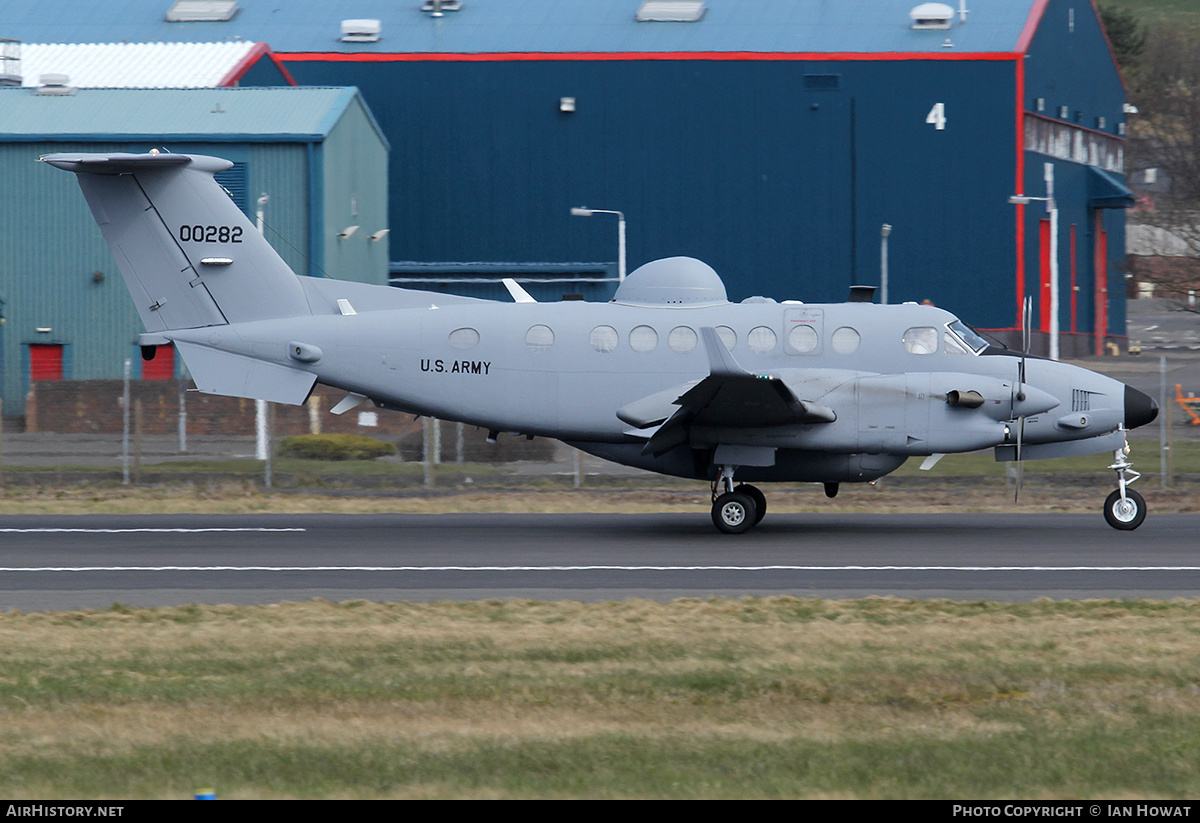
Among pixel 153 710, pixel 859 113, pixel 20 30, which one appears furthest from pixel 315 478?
pixel 20 30

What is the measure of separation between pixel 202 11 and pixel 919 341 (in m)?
36.1

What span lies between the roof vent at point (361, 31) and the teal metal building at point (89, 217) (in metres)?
9.62

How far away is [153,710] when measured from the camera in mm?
8305

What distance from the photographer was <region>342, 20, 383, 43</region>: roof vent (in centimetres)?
4359

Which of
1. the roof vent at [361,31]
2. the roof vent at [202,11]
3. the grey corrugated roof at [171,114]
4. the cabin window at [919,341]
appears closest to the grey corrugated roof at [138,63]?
the grey corrugated roof at [171,114]

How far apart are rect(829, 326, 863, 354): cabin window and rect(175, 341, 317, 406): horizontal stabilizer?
22.8 ft

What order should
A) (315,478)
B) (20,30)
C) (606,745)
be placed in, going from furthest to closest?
1. (20,30)
2. (315,478)
3. (606,745)

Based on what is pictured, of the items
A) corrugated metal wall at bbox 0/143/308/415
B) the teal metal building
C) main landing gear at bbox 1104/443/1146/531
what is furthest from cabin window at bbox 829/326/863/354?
corrugated metal wall at bbox 0/143/308/415

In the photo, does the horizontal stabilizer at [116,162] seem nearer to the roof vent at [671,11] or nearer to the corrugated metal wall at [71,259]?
the corrugated metal wall at [71,259]

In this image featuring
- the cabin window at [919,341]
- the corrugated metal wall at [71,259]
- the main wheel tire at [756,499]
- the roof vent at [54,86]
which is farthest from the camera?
the roof vent at [54,86]

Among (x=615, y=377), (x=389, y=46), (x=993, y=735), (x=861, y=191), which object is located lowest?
(x=993, y=735)

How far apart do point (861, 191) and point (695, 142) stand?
5.43 m

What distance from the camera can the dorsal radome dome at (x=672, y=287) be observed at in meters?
18.3
